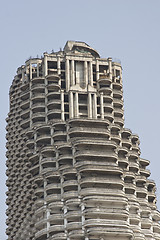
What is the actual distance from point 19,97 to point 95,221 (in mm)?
52268

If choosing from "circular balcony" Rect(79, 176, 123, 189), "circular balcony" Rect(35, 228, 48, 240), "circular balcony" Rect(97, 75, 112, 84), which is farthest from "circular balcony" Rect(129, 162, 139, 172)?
"circular balcony" Rect(35, 228, 48, 240)

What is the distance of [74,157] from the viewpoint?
156375 millimetres

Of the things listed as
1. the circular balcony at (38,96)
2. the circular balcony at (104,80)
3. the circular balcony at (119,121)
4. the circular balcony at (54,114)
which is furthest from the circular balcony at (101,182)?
the circular balcony at (104,80)

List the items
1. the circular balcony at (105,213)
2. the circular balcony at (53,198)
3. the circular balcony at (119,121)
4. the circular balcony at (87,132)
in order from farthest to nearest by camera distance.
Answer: the circular balcony at (119,121), the circular balcony at (87,132), the circular balcony at (53,198), the circular balcony at (105,213)

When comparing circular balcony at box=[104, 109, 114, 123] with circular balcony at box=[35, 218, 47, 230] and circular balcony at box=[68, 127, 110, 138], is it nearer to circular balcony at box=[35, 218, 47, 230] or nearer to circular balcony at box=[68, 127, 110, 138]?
circular balcony at box=[68, 127, 110, 138]

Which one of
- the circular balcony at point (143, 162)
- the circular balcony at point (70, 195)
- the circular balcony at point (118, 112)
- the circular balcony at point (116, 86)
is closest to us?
the circular balcony at point (70, 195)

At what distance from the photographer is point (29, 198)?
16475cm

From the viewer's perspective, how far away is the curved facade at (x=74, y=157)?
486 ft

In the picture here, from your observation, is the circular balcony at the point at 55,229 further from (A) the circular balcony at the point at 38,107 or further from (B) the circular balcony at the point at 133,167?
(A) the circular balcony at the point at 38,107

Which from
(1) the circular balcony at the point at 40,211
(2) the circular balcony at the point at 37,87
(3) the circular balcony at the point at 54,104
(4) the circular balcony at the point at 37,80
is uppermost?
(4) the circular balcony at the point at 37,80

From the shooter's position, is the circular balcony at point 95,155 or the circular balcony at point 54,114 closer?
the circular balcony at point 95,155

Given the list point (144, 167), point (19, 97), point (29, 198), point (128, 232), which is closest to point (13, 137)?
point (19, 97)

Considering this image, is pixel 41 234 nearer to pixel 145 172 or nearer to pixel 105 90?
pixel 145 172

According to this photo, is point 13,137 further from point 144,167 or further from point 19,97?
point 144,167
